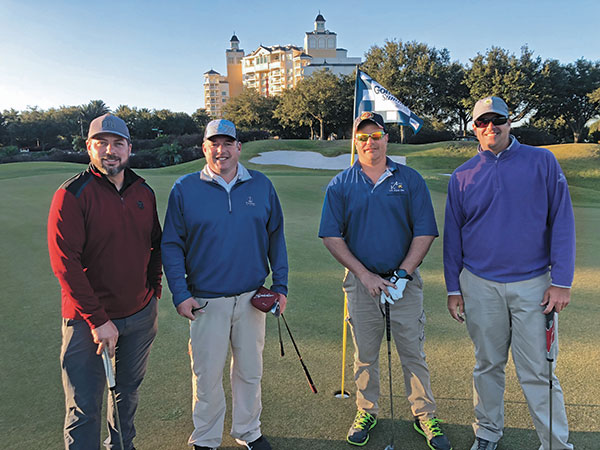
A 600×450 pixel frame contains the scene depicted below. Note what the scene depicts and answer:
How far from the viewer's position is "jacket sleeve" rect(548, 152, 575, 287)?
2.85 meters

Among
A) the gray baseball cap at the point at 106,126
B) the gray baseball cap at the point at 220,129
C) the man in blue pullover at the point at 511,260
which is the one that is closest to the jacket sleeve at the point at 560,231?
the man in blue pullover at the point at 511,260

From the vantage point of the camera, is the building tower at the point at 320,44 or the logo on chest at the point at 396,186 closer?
the logo on chest at the point at 396,186

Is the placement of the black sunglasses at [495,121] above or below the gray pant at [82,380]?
above

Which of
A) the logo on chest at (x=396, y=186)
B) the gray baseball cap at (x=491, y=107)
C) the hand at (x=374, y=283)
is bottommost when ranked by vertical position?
the hand at (x=374, y=283)

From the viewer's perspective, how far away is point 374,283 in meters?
3.20

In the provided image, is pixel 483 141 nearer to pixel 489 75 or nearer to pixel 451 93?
pixel 489 75

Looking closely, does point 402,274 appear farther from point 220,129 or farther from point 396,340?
point 220,129

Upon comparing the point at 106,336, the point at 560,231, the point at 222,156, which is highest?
the point at 222,156

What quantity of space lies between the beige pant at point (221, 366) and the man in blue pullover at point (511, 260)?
1.56 m

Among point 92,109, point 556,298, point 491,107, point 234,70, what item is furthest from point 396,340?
point 234,70

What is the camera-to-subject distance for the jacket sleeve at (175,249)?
9.98ft

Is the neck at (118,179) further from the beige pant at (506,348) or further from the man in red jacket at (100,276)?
the beige pant at (506,348)

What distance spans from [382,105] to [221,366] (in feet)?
8.91

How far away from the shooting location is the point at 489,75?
143 feet
